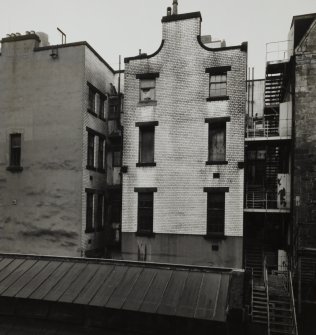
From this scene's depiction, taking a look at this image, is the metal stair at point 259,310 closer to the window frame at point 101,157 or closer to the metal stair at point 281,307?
the metal stair at point 281,307

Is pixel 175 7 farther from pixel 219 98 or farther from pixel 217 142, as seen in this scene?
pixel 217 142

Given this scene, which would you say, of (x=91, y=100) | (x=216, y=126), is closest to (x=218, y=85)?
(x=216, y=126)

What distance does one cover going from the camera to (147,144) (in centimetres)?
2123

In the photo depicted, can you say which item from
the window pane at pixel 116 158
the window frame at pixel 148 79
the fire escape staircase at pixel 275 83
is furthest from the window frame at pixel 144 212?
the fire escape staircase at pixel 275 83

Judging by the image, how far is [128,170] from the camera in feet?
69.1

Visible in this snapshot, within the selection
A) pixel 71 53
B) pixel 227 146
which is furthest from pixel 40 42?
pixel 227 146

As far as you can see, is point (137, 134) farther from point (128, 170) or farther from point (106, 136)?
point (106, 136)

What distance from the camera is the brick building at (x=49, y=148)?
2091cm

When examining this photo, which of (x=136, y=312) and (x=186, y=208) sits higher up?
(x=186, y=208)

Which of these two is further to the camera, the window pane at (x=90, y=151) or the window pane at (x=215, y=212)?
the window pane at (x=90, y=151)

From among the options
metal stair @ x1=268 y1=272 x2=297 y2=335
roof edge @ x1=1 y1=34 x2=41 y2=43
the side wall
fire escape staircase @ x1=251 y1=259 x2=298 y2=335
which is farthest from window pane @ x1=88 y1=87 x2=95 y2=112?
metal stair @ x1=268 y1=272 x2=297 y2=335

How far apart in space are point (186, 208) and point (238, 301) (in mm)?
10227

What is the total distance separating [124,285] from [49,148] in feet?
42.7

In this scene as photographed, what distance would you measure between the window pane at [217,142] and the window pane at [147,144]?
356cm
